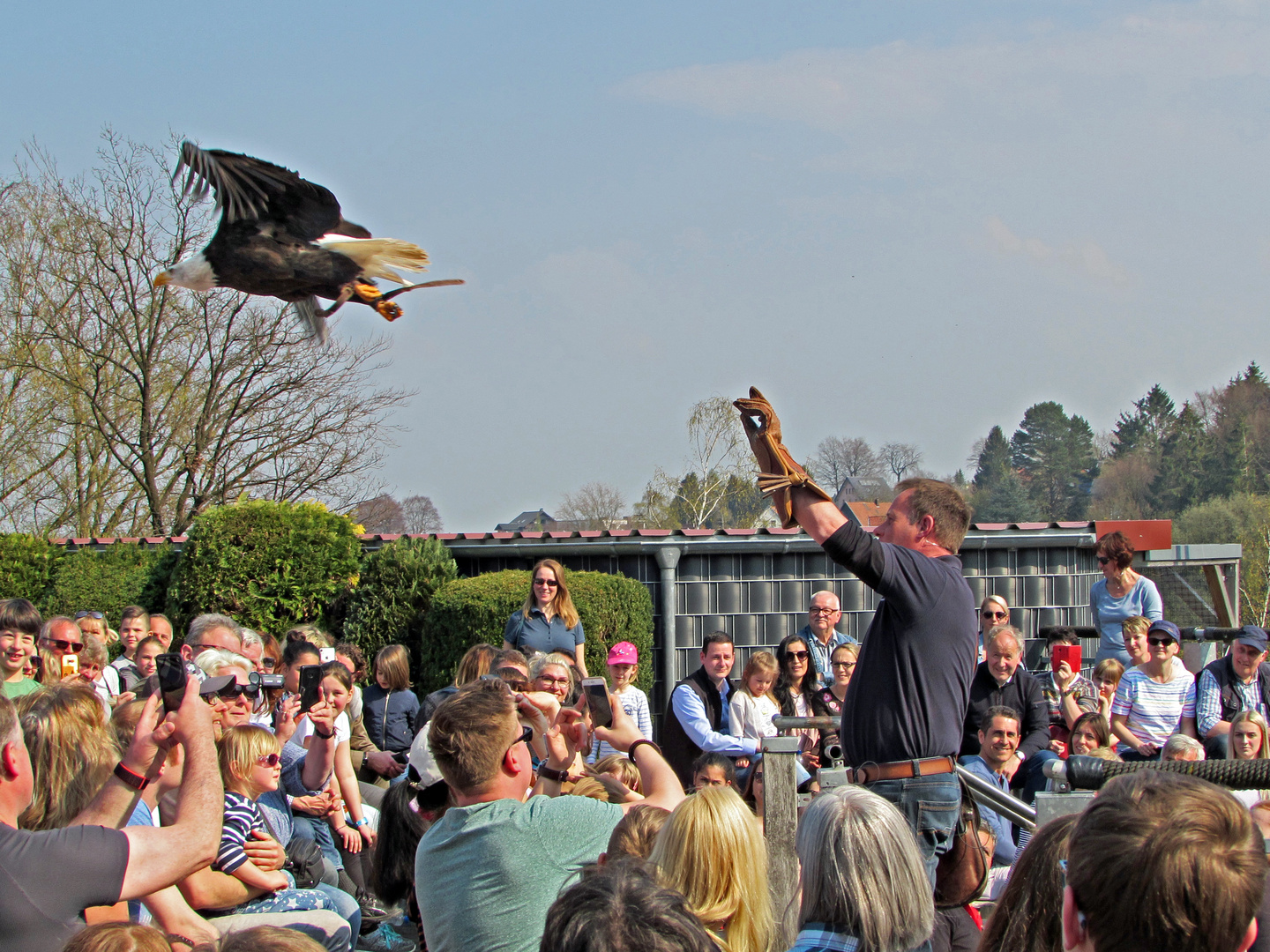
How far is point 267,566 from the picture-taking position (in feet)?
38.2

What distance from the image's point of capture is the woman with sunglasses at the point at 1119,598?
7.88m

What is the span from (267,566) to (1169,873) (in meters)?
11.1

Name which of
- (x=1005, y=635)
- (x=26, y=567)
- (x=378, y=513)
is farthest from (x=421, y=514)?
(x=1005, y=635)

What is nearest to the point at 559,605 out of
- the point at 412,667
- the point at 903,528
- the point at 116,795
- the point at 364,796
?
the point at 364,796

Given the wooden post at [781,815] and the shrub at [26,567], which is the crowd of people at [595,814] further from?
the shrub at [26,567]

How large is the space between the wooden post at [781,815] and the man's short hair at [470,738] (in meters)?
1.16

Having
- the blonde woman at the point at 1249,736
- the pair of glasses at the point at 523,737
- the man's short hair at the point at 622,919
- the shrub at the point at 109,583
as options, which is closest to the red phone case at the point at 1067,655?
the blonde woman at the point at 1249,736

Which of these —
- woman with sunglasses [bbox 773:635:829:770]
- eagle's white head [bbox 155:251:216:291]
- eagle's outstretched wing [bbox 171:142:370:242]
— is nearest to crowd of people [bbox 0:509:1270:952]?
woman with sunglasses [bbox 773:635:829:770]

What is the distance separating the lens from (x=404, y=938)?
483 centimetres

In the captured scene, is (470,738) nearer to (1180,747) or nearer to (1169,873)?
(1169,873)

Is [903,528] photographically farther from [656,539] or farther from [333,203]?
[656,539]

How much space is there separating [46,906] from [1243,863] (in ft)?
7.56

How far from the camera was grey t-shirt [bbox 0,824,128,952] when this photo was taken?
7.94 ft

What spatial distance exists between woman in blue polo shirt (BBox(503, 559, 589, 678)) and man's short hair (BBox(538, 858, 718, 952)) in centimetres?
628
